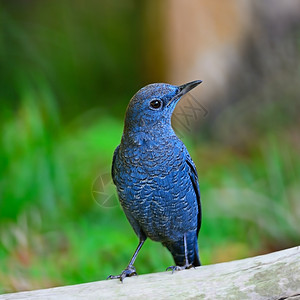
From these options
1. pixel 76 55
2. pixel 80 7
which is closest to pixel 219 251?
pixel 76 55

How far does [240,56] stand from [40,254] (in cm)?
411

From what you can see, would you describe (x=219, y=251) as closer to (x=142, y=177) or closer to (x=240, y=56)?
(x=142, y=177)

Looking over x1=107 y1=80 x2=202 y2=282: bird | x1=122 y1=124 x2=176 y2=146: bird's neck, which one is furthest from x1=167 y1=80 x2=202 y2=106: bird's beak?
x1=122 y1=124 x2=176 y2=146: bird's neck

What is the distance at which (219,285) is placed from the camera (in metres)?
2.80

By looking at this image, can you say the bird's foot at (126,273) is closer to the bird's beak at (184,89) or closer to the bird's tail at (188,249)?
the bird's tail at (188,249)

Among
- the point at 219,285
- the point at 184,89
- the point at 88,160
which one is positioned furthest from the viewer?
the point at 88,160

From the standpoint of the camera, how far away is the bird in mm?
3088

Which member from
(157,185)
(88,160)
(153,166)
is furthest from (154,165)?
(88,160)

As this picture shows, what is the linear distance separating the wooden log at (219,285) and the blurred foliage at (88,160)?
1337mm

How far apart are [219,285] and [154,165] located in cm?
75

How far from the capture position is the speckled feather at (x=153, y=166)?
309 centimetres

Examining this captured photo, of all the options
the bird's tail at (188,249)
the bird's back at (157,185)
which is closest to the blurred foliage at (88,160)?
the bird's tail at (188,249)

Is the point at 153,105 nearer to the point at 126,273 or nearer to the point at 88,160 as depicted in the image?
the point at 126,273

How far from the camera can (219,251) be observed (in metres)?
4.95
